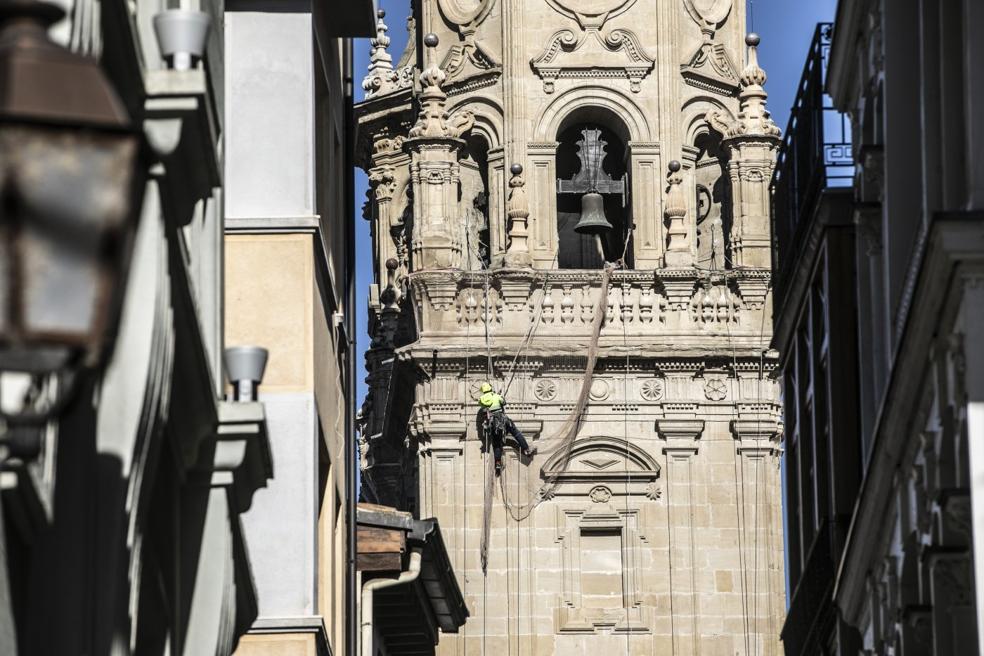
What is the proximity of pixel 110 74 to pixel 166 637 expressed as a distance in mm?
3277

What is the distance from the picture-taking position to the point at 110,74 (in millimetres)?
→ 9078

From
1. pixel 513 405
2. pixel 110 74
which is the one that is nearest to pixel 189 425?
pixel 110 74

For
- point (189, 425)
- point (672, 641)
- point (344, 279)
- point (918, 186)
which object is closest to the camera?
point (189, 425)

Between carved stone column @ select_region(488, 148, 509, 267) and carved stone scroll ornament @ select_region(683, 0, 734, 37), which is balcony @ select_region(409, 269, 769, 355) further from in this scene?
carved stone scroll ornament @ select_region(683, 0, 734, 37)

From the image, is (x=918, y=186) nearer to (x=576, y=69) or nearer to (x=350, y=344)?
(x=350, y=344)

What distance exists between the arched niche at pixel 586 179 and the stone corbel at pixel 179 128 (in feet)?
165

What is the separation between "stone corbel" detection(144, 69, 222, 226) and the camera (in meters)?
8.89

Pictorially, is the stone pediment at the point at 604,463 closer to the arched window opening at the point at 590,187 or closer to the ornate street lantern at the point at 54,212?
the arched window opening at the point at 590,187

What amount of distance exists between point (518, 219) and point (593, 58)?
4583mm

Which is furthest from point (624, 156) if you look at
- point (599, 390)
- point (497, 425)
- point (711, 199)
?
point (497, 425)

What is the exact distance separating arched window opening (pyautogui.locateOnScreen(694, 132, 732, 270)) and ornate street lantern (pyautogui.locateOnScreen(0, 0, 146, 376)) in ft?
184

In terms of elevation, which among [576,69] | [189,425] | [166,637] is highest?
[576,69]

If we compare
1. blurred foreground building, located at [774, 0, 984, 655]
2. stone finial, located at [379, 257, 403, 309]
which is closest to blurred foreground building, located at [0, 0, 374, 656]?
blurred foreground building, located at [774, 0, 984, 655]

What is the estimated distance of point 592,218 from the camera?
188ft
